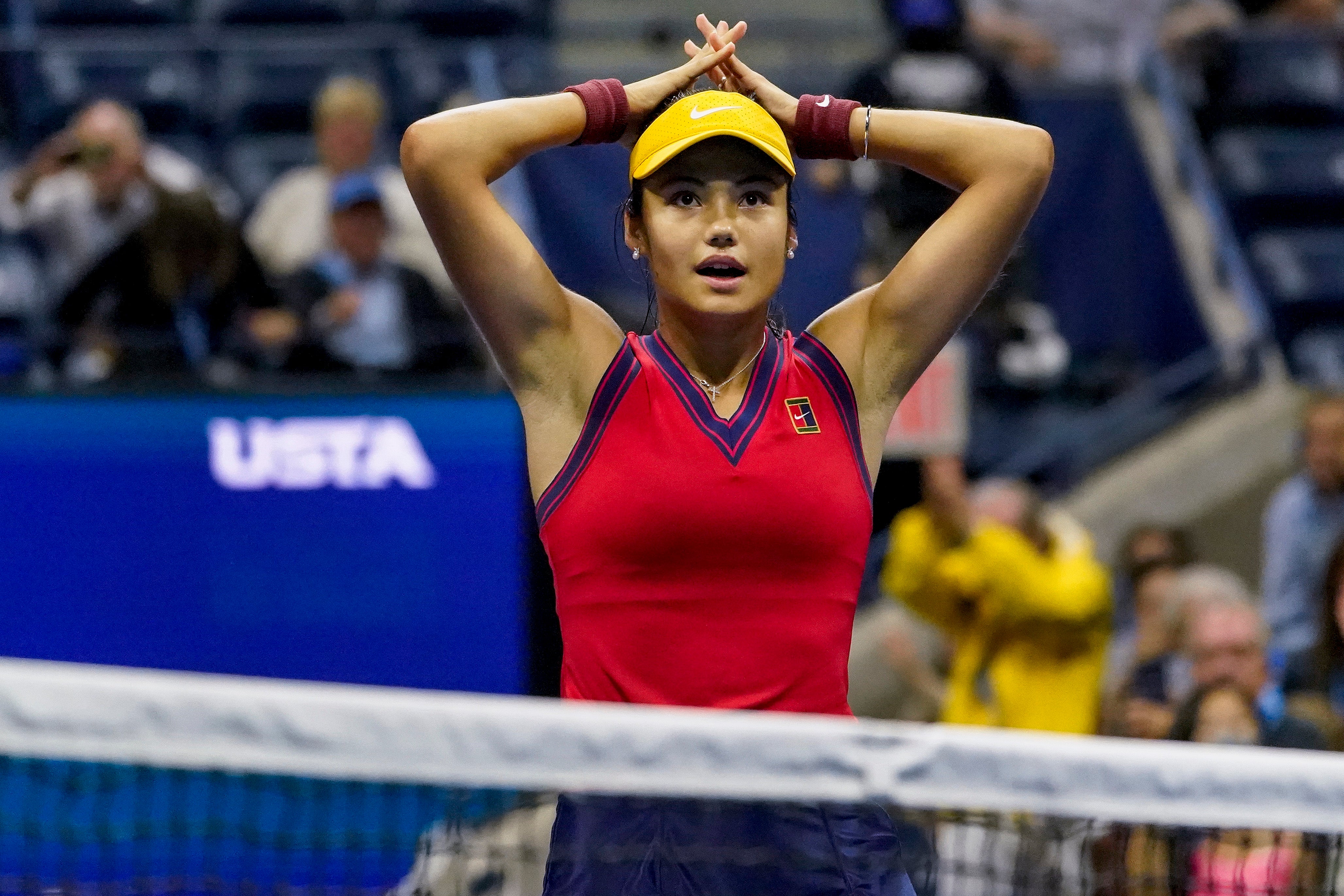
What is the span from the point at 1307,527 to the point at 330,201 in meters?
4.07

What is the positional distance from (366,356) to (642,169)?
438cm

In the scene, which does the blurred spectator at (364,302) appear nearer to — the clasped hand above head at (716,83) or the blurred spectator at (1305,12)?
the clasped hand above head at (716,83)

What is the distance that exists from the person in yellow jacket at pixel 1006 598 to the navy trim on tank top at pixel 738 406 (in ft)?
13.2

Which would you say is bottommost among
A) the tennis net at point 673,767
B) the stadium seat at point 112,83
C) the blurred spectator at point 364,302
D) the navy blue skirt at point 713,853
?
the navy blue skirt at point 713,853

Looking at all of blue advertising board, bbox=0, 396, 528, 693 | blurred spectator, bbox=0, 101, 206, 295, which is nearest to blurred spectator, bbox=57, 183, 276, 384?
blurred spectator, bbox=0, 101, 206, 295

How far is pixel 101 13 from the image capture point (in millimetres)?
10242

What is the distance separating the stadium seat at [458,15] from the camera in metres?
10.4

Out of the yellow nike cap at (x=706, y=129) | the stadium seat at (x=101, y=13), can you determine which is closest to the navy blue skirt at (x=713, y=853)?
the yellow nike cap at (x=706, y=129)

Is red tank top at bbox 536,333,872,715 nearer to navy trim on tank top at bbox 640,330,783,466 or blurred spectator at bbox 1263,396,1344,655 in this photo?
navy trim on tank top at bbox 640,330,783,466

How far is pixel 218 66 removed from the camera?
32.1 ft

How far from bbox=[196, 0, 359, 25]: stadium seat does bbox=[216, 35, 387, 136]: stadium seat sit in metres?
0.54

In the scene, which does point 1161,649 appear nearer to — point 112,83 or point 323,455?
point 323,455

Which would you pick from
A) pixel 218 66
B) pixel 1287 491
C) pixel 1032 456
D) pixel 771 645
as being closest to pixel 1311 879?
pixel 771 645

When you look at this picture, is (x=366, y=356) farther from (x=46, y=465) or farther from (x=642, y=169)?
(x=642, y=169)
